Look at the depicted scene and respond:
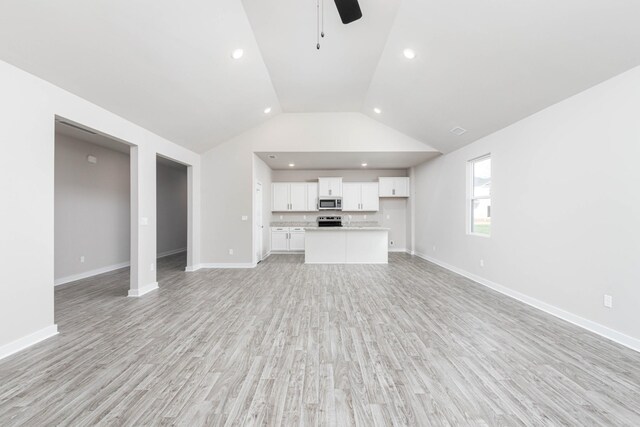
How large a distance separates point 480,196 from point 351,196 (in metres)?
3.85

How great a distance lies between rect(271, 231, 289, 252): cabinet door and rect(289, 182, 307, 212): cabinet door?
0.84 metres

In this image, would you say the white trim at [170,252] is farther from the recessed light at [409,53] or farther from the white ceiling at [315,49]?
the recessed light at [409,53]

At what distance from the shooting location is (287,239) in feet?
26.5

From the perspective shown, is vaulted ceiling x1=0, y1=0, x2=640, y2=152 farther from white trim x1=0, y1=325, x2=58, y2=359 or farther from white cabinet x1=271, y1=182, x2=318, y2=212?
white cabinet x1=271, y1=182, x2=318, y2=212

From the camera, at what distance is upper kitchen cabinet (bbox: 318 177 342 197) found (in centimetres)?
804

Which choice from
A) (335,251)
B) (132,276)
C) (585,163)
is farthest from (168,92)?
(585,163)

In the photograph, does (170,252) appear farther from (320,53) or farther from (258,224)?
(320,53)

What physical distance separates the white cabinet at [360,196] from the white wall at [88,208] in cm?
570

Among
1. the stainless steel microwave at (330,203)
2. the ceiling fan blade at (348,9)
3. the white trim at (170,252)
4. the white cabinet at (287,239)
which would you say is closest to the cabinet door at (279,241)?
the white cabinet at (287,239)

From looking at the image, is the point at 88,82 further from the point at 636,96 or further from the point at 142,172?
the point at 636,96

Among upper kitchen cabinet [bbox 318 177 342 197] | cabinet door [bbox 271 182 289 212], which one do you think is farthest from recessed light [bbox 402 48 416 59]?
cabinet door [bbox 271 182 289 212]

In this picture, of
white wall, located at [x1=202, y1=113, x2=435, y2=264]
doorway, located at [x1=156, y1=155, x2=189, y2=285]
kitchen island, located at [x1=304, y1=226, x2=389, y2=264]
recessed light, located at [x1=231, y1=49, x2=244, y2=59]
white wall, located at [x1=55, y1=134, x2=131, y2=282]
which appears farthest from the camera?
doorway, located at [x1=156, y1=155, x2=189, y2=285]

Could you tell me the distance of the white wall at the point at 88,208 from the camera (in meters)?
4.78

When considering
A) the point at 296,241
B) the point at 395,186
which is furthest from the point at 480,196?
the point at 296,241
